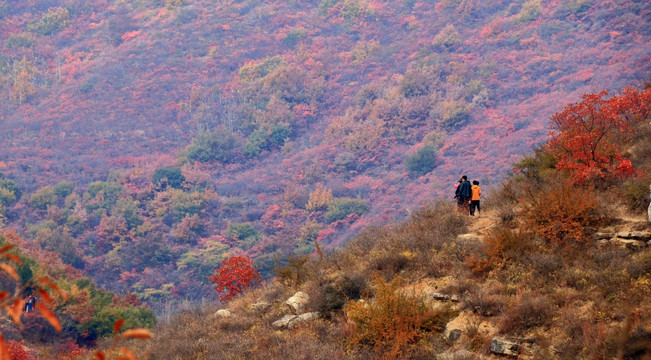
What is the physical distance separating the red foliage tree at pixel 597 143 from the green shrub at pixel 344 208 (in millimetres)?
23267

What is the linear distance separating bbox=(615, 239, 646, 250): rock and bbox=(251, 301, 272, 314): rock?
6981 millimetres

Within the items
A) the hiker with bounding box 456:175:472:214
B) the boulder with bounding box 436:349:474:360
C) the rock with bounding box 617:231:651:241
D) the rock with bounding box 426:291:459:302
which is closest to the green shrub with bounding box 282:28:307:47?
the hiker with bounding box 456:175:472:214

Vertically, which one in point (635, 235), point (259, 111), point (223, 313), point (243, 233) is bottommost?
point (243, 233)

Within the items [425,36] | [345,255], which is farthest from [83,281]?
[425,36]

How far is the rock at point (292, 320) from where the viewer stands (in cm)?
965

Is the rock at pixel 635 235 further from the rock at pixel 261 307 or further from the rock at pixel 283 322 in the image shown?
the rock at pixel 261 307

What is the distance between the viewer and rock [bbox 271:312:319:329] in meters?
9.65

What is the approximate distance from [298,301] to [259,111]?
42.1 metres

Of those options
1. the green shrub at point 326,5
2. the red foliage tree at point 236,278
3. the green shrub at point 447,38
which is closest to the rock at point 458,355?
the red foliage tree at point 236,278

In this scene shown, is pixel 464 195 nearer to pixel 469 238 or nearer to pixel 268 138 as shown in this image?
pixel 469 238

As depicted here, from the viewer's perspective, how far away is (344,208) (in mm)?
36312

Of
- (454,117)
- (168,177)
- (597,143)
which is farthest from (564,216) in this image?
(168,177)

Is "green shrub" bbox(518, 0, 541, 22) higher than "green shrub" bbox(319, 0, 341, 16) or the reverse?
the reverse

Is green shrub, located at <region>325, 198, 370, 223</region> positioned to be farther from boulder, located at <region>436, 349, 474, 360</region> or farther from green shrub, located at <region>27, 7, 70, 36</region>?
green shrub, located at <region>27, 7, 70, 36</region>
